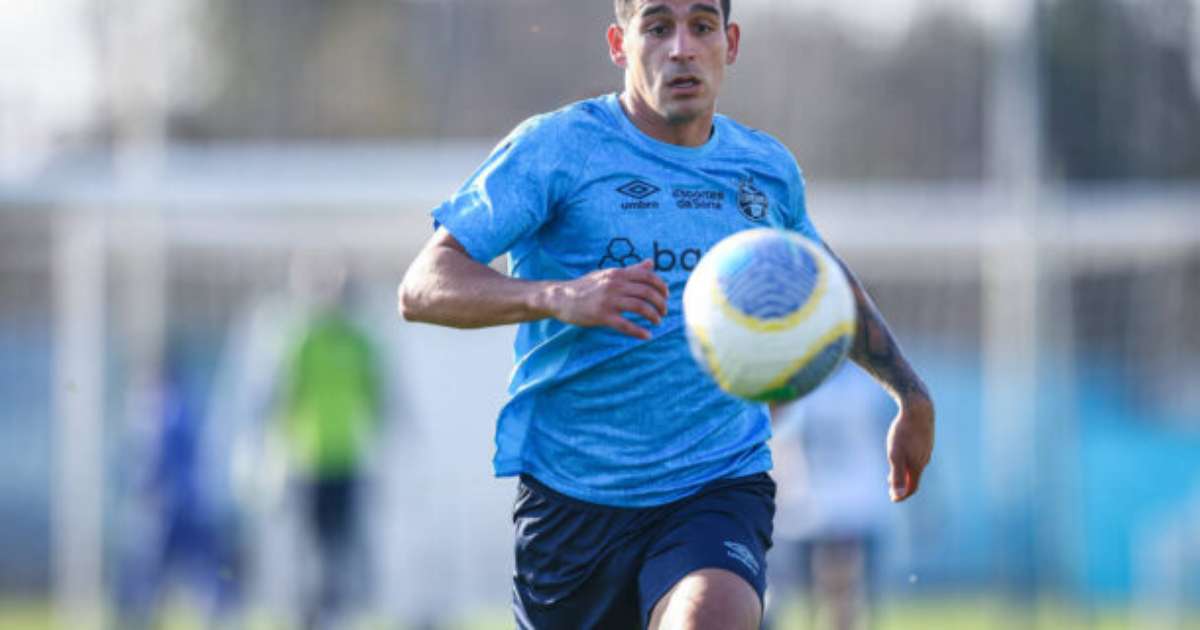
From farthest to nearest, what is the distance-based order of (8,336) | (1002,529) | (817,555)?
1. (8,336)
2. (1002,529)
3. (817,555)

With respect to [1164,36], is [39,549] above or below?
below

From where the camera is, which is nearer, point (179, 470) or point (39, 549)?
point (179, 470)

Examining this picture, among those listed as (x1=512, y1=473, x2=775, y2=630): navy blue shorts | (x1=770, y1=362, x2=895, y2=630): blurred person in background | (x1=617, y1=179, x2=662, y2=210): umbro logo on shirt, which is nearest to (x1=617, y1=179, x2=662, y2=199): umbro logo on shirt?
(x1=617, y1=179, x2=662, y2=210): umbro logo on shirt

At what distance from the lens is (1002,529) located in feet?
52.9

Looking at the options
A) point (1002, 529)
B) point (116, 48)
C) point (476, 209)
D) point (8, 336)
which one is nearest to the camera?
point (476, 209)

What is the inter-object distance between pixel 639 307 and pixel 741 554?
0.88 meters

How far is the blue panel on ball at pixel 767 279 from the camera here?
4.50 metres

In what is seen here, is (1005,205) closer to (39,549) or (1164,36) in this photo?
(1164,36)

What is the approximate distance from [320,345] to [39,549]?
938 cm

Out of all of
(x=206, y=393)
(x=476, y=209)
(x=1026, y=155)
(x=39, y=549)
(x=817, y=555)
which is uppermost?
(x=476, y=209)

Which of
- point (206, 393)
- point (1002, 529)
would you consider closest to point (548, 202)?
point (1002, 529)

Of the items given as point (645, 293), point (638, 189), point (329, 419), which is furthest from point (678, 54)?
point (329, 419)

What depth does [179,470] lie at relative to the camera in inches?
Answer: 581

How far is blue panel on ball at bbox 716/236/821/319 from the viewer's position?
450cm
